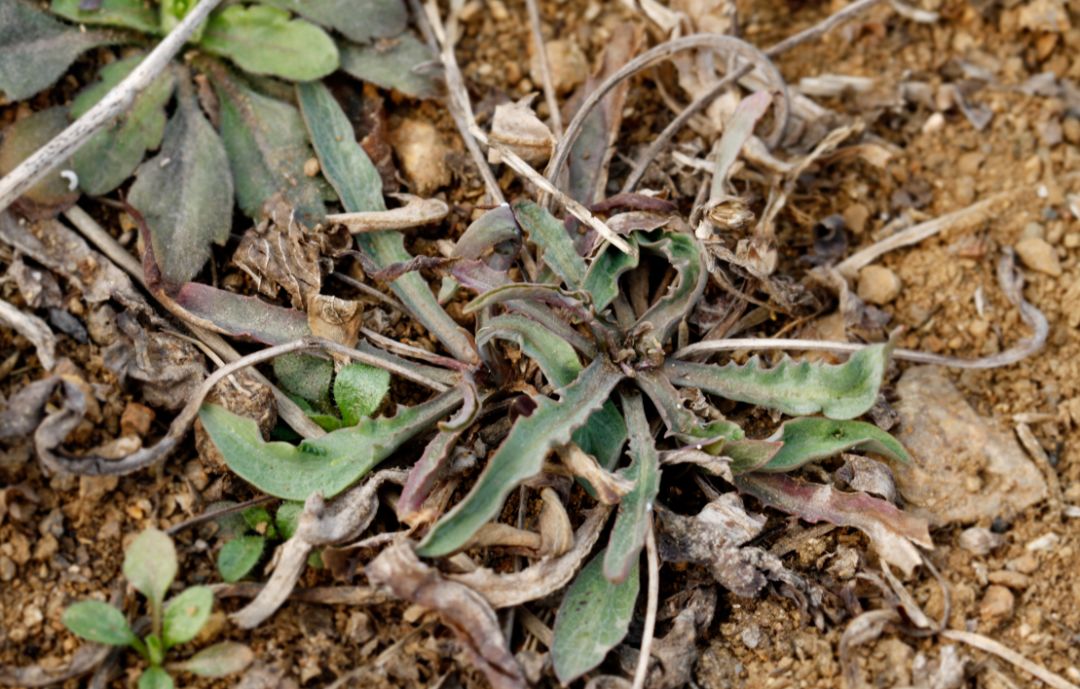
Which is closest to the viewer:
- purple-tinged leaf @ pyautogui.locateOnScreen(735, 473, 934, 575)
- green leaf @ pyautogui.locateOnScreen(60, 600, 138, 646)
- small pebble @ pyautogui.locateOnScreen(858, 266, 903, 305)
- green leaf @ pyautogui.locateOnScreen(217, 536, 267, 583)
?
green leaf @ pyautogui.locateOnScreen(60, 600, 138, 646)

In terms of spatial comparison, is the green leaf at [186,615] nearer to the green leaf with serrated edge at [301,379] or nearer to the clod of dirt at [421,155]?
the green leaf with serrated edge at [301,379]

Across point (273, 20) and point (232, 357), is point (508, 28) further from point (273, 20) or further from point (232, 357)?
point (232, 357)

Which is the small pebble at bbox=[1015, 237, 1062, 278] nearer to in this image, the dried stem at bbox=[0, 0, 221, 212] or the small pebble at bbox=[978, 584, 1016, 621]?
the small pebble at bbox=[978, 584, 1016, 621]

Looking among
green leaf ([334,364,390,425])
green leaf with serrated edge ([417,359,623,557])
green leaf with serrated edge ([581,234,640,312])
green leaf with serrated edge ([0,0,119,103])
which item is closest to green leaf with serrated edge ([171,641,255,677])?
green leaf with serrated edge ([417,359,623,557])

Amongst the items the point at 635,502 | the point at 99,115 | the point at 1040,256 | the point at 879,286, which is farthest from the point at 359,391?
the point at 1040,256

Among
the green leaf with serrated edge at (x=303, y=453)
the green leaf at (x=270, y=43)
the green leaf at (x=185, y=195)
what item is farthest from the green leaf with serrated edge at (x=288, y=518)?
the green leaf at (x=270, y=43)

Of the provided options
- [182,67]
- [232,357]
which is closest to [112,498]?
[232,357]

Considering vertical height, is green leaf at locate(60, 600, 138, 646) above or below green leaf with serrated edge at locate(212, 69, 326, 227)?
below
